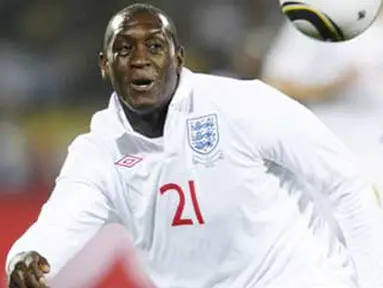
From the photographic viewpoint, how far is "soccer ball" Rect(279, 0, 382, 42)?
151 inches

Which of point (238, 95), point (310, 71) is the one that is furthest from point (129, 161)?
point (310, 71)

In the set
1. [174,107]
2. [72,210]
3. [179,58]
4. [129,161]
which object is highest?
[179,58]

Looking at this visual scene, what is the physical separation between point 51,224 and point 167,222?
25cm

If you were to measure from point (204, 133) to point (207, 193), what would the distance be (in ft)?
0.43

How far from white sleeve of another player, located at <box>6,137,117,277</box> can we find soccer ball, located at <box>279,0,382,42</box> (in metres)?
0.97

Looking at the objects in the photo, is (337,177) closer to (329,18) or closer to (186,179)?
(186,179)

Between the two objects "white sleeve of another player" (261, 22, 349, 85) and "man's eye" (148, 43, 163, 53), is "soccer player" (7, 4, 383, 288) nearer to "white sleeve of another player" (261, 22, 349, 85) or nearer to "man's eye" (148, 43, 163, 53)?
"man's eye" (148, 43, 163, 53)

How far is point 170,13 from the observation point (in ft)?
20.4

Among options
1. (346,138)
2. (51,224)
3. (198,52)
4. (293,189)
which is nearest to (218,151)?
(293,189)

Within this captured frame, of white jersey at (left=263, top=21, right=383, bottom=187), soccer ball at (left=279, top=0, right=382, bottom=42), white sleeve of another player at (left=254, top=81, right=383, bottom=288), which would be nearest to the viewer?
white sleeve of another player at (left=254, top=81, right=383, bottom=288)

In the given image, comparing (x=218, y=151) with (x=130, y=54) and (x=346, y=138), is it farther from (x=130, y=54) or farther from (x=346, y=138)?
(x=346, y=138)

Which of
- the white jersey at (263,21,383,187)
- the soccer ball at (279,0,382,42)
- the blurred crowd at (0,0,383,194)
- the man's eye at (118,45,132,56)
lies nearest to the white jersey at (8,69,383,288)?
the man's eye at (118,45,132,56)

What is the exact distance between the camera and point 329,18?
3.82 m

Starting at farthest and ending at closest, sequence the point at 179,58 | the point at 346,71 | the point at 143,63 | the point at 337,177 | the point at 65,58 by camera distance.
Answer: the point at 65,58
the point at 346,71
the point at 179,58
the point at 143,63
the point at 337,177
